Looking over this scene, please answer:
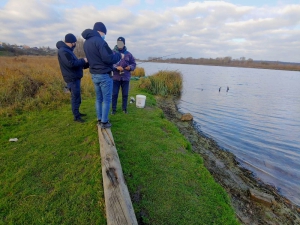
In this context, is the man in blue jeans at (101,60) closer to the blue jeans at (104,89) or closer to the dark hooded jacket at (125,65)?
the blue jeans at (104,89)

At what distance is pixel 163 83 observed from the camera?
1516cm

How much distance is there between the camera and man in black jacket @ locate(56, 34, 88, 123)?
4512 mm

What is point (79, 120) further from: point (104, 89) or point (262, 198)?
point (262, 198)

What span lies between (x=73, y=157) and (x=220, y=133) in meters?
6.31

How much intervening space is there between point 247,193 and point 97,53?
14.1 feet

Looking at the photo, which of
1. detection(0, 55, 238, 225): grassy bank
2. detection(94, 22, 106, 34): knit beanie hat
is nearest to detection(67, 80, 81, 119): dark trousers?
detection(0, 55, 238, 225): grassy bank

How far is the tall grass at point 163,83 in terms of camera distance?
1418 cm

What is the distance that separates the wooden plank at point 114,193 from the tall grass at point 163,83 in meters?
10.8

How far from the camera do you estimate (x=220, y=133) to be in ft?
26.2

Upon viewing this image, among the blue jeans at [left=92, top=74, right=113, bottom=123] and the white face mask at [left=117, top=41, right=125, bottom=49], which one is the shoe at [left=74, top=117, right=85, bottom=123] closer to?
the blue jeans at [left=92, top=74, right=113, bottom=123]

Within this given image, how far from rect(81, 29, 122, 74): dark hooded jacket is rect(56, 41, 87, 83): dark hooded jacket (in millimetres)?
755

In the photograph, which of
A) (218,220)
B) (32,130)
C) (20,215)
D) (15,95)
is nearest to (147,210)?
(218,220)

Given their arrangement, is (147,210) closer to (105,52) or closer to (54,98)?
(105,52)

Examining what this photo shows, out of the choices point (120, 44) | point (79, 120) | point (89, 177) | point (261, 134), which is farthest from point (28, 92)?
point (261, 134)
